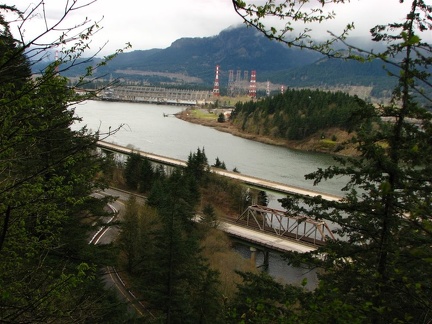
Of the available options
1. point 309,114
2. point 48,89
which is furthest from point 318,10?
point 309,114

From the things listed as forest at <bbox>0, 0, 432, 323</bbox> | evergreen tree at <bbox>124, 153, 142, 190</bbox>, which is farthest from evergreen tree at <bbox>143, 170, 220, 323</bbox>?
evergreen tree at <bbox>124, 153, 142, 190</bbox>

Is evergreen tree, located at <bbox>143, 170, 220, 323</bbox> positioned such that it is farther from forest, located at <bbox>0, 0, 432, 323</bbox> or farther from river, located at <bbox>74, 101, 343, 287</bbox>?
river, located at <bbox>74, 101, 343, 287</bbox>

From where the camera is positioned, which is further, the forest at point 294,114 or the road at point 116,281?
the forest at point 294,114

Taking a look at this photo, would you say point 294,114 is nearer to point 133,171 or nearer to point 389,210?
point 133,171

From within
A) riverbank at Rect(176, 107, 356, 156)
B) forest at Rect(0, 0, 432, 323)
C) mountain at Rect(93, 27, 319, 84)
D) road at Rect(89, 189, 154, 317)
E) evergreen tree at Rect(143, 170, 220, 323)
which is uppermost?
mountain at Rect(93, 27, 319, 84)

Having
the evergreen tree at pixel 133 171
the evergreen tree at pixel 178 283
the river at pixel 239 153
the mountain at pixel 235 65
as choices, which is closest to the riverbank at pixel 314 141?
the river at pixel 239 153

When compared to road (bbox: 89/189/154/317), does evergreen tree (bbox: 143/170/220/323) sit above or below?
above

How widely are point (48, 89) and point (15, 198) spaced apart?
1.59ft

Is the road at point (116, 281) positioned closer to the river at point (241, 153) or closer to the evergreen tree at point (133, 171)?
the evergreen tree at point (133, 171)

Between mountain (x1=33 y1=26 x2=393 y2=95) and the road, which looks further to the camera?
mountain (x1=33 y1=26 x2=393 y2=95)

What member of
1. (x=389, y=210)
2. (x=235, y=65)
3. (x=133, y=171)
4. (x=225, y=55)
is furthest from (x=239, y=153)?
(x=225, y=55)

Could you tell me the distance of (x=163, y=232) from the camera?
17.8 feet

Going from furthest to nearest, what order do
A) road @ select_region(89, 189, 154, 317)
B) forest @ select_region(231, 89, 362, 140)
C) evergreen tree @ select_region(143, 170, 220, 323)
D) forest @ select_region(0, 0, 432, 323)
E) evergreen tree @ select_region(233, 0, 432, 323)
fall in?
forest @ select_region(231, 89, 362, 140) < road @ select_region(89, 189, 154, 317) < evergreen tree @ select_region(143, 170, 220, 323) < evergreen tree @ select_region(233, 0, 432, 323) < forest @ select_region(0, 0, 432, 323)

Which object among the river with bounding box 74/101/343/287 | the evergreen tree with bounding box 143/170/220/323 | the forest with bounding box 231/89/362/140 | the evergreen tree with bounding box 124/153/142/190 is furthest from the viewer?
the forest with bounding box 231/89/362/140
